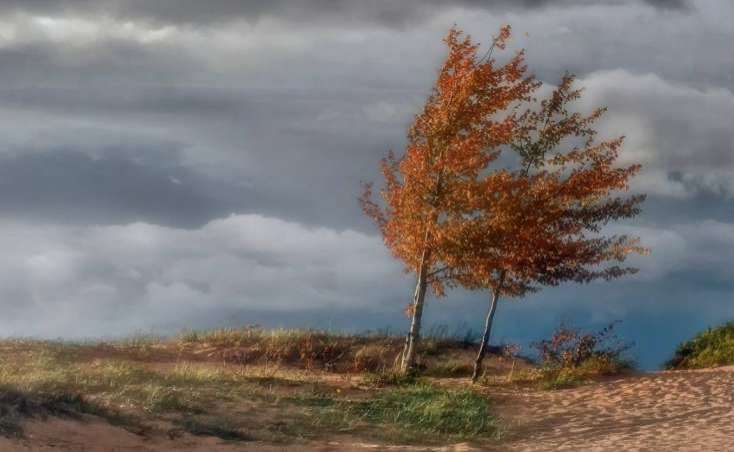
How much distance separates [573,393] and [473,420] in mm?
4142

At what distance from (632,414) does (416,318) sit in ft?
21.0

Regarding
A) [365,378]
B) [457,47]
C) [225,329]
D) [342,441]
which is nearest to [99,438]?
[342,441]

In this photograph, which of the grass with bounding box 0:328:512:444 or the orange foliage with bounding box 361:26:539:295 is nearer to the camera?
the grass with bounding box 0:328:512:444

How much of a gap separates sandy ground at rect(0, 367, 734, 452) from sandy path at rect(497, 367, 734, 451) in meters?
0.01

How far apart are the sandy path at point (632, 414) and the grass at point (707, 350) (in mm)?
2052

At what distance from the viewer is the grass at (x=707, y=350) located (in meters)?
24.3

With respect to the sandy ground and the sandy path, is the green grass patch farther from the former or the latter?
the sandy path

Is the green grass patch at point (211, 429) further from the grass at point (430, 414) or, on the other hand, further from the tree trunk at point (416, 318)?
the tree trunk at point (416, 318)

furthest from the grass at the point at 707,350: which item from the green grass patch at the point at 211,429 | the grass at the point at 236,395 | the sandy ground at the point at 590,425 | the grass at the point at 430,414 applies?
the green grass patch at the point at 211,429

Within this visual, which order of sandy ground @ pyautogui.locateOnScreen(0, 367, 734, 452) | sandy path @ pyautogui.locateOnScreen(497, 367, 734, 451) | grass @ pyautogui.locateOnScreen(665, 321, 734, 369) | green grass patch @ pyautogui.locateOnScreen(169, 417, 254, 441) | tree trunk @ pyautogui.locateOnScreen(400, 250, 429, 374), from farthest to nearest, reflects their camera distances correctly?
grass @ pyautogui.locateOnScreen(665, 321, 734, 369)
tree trunk @ pyautogui.locateOnScreen(400, 250, 429, 374)
sandy path @ pyautogui.locateOnScreen(497, 367, 734, 451)
green grass patch @ pyautogui.locateOnScreen(169, 417, 254, 441)
sandy ground @ pyautogui.locateOnScreen(0, 367, 734, 452)

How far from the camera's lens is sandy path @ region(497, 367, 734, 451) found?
1490cm

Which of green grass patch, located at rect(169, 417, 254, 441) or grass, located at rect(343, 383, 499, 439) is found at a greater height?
grass, located at rect(343, 383, 499, 439)

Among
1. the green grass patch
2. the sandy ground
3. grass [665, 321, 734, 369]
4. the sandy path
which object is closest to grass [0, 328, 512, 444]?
the green grass patch

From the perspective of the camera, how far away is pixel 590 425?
1662 cm
